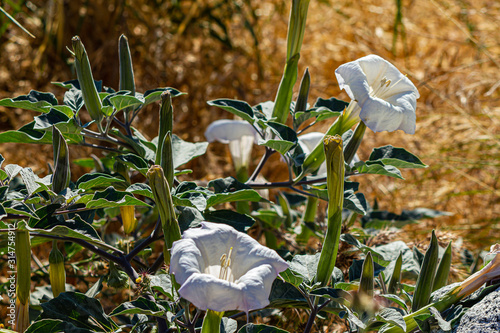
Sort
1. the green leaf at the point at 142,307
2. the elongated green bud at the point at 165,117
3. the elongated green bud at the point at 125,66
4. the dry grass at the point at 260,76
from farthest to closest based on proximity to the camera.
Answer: the dry grass at the point at 260,76
the elongated green bud at the point at 125,66
the elongated green bud at the point at 165,117
the green leaf at the point at 142,307

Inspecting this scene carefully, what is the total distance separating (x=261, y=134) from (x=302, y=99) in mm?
100

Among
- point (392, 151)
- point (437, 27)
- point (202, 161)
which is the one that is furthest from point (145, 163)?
point (437, 27)

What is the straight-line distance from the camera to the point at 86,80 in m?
0.75

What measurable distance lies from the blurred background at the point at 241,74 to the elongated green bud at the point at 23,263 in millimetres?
1222

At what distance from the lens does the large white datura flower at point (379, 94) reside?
0.72 metres

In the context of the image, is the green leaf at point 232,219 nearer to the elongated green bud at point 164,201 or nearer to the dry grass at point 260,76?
the elongated green bud at point 164,201

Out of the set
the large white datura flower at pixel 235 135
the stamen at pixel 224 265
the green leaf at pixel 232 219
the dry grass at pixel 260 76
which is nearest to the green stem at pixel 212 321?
the stamen at pixel 224 265

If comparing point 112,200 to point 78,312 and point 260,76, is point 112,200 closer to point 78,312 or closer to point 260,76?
point 78,312

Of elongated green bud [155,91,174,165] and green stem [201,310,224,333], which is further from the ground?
elongated green bud [155,91,174,165]

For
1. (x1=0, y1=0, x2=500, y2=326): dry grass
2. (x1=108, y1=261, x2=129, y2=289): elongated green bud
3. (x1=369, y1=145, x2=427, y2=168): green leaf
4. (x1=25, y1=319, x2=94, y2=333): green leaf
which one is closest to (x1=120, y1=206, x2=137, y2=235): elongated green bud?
(x1=108, y1=261, x2=129, y2=289): elongated green bud

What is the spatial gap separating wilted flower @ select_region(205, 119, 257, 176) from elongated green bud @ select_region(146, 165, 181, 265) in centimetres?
46

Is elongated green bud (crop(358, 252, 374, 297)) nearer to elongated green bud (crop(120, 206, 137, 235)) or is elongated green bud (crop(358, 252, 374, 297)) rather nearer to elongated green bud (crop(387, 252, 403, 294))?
elongated green bud (crop(387, 252, 403, 294))

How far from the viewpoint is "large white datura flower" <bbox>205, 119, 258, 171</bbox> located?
3.66 ft

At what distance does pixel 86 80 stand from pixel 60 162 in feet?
0.47
